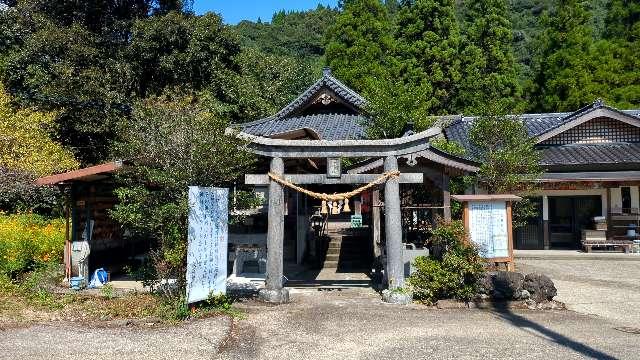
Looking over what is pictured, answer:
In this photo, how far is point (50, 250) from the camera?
43.7ft

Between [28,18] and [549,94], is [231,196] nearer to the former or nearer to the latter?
[28,18]

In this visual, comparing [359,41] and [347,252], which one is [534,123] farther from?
[359,41]

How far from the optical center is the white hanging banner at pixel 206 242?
866cm

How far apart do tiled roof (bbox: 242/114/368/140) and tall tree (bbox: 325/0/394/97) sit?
43.0 ft

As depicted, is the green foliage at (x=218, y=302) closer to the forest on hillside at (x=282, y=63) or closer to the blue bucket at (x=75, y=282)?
the blue bucket at (x=75, y=282)

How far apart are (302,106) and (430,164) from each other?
9.12 metres

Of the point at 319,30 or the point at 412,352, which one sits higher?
the point at 319,30

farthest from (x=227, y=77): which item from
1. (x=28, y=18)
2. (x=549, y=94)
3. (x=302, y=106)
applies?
(x=549, y=94)

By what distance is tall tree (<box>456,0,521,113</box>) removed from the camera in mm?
31344

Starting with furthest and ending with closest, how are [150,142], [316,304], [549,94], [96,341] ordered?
[549,94]
[316,304]
[150,142]
[96,341]

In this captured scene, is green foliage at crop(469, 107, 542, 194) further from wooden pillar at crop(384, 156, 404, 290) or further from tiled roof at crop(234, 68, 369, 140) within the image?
wooden pillar at crop(384, 156, 404, 290)

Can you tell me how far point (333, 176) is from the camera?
34.0 ft

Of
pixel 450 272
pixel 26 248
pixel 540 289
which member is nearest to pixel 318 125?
pixel 26 248

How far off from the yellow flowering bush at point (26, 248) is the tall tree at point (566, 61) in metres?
27.4
